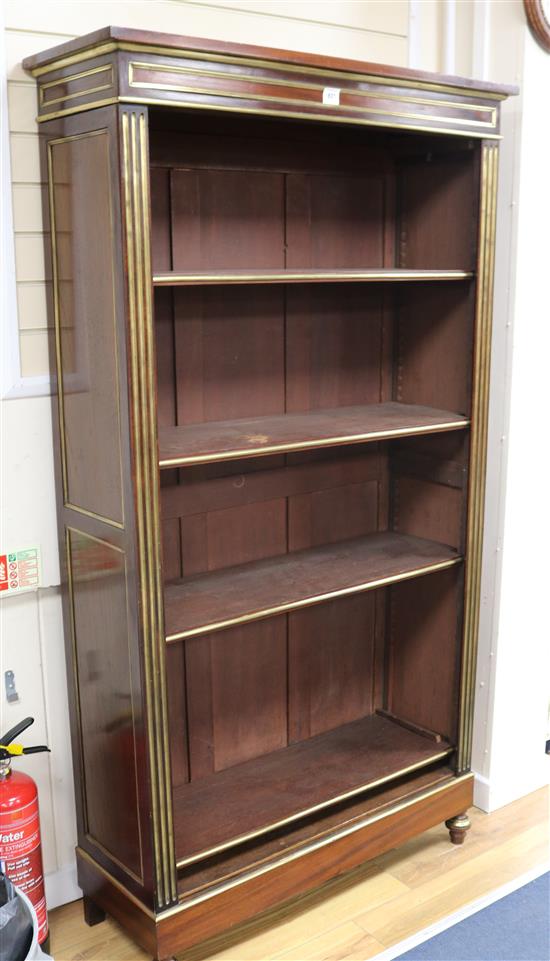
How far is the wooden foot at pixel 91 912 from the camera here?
2045 millimetres

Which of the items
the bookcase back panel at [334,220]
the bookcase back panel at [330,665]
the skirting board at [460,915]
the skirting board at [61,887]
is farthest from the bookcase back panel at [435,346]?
the skirting board at [61,887]

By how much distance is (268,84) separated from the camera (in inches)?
64.7

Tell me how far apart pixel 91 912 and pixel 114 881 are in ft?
0.56

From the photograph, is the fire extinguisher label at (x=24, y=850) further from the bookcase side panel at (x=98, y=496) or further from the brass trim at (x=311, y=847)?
the brass trim at (x=311, y=847)

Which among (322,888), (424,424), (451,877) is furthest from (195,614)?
(451,877)

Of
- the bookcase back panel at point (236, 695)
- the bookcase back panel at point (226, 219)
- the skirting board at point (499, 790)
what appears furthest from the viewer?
the skirting board at point (499, 790)

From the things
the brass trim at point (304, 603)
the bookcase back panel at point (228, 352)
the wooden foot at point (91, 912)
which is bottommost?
the wooden foot at point (91, 912)

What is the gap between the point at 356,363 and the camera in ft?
7.51

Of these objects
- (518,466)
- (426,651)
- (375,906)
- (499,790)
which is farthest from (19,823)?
(518,466)

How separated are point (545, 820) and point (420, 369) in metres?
1.19

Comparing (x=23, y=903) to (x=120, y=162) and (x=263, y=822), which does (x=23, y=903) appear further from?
(x=120, y=162)

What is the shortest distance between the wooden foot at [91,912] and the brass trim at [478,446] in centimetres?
89

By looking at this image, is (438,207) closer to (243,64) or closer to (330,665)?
(243,64)

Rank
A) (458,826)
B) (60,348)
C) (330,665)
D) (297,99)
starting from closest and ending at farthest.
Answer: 1. (297,99)
2. (60,348)
3. (458,826)
4. (330,665)
